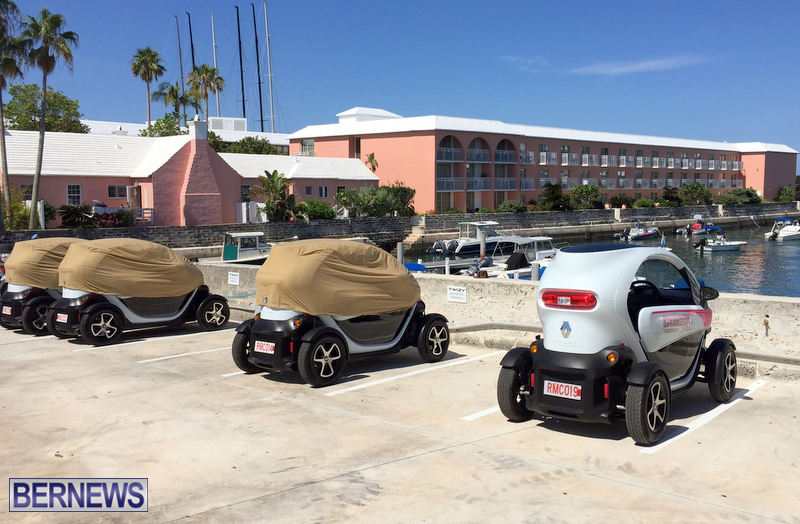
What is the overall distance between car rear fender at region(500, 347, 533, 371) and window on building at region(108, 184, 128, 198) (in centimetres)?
4062

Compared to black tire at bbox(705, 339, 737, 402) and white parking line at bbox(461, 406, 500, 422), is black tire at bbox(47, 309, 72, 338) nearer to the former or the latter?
white parking line at bbox(461, 406, 500, 422)

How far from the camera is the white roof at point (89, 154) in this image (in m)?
41.1

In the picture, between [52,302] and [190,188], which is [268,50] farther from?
[52,302]

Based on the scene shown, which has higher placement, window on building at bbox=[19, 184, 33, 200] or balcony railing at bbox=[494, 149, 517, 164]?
balcony railing at bbox=[494, 149, 517, 164]

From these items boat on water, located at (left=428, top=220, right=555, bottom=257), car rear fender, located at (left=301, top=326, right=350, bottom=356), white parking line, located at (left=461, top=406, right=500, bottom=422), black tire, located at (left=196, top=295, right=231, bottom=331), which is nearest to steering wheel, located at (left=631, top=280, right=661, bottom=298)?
white parking line, located at (left=461, top=406, right=500, bottom=422)

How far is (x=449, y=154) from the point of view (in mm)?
61906

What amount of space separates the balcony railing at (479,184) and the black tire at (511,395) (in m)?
57.1

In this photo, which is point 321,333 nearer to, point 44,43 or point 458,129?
point 44,43

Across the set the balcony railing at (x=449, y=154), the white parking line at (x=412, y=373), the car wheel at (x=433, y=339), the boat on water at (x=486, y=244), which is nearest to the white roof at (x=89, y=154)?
the boat on water at (x=486, y=244)

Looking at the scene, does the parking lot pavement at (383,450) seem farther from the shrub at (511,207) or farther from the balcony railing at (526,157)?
the balcony railing at (526,157)

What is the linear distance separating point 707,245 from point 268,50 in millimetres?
72269

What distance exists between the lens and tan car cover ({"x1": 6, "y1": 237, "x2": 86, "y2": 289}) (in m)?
14.4

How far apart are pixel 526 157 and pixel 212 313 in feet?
192

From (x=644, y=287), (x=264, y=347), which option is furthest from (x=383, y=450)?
(x=644, y=287)
